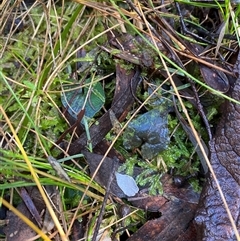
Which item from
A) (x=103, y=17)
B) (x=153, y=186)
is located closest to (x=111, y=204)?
(x=153, y=186)

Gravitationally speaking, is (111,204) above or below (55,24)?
below

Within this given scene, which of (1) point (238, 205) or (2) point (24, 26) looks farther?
(2) point (24, 26)

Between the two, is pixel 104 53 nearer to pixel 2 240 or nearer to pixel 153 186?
pixel 153 186

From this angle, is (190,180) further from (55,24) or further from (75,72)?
(55,24)


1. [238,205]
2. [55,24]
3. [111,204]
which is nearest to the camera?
[238,205]

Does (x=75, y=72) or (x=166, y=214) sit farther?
(x=75, y=72)

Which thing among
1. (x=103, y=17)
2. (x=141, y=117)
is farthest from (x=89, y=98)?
(x=103, y=17)

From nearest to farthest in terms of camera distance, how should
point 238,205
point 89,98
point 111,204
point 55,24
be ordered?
point 238,205, point 111,204, point 89,98, point 55,24

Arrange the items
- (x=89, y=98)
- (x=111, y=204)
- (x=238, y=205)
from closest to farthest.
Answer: (x=238, y=205) → (x=111, y=204) → (x=89, y=98)

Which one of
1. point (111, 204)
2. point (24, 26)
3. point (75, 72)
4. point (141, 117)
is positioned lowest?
point (111, 204)
